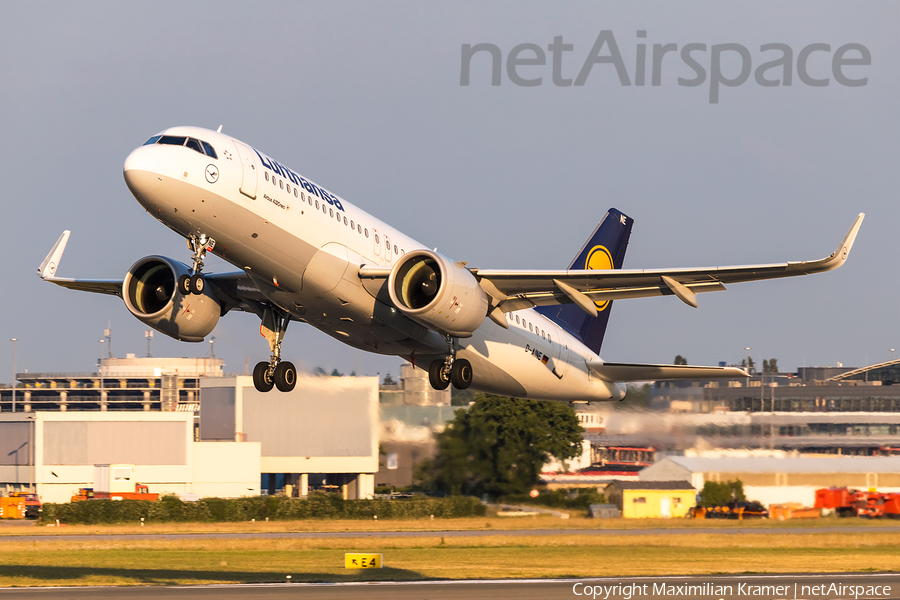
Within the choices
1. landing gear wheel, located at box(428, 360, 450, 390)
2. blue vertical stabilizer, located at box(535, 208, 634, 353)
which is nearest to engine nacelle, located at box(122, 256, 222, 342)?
landing gear wheel, located at box(428, 360, 450, 390)

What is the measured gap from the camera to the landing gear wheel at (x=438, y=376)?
29500 millimetres

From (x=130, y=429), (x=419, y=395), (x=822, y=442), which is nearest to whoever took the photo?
(x=822, y=442)

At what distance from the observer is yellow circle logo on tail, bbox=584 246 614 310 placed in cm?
3969

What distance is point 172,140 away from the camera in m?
23.9

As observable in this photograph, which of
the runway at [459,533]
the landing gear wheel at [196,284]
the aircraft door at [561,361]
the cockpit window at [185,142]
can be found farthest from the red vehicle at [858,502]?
the cockpit window at [185,142]

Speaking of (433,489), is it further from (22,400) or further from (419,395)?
(22,400)

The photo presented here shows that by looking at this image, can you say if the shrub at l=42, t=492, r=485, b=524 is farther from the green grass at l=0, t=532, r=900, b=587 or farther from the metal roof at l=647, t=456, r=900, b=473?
the metal roof at l=647, t=456, r=900, b=473

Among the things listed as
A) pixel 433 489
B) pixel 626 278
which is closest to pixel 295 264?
pixel 626 278

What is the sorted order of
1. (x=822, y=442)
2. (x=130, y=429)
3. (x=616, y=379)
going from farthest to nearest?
1. (x=130, y=429)
2. (x=822, y=442)
3. (x=616, y=379)

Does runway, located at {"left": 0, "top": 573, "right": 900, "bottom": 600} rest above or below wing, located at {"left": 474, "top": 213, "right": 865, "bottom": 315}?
below

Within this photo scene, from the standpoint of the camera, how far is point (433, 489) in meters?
55.2

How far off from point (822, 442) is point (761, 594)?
2241 cm

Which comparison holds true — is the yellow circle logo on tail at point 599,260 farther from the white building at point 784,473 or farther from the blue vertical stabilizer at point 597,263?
the white building at point 784,473

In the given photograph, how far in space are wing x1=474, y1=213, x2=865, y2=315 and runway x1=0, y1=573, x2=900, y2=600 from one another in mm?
8520
